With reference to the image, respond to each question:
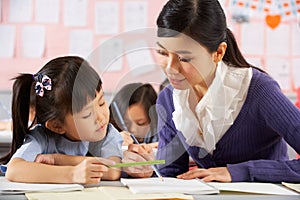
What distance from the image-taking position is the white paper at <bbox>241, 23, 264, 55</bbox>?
3834mm

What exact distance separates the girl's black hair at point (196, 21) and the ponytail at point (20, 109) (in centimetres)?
37

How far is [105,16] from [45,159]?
2535 mm

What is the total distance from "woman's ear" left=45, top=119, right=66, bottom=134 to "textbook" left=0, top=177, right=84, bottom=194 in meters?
0.26

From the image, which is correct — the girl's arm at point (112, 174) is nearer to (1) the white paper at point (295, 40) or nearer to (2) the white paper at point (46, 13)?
(2) the white paper at point (46, 13)

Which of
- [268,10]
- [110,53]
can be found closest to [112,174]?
[110,53]

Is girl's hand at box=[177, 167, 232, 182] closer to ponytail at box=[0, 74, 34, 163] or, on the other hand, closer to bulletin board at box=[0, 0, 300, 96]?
ponytail at box=[0, 74, 34, 163]

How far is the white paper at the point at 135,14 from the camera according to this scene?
3.77 metres

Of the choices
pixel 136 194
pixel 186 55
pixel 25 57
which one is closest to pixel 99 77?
pixel 186 55

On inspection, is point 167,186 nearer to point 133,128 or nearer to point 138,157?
point 138,157

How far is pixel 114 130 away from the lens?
1490mm

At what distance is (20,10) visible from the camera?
147 inches

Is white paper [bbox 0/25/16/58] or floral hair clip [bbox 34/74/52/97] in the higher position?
floral hair clip [bbox 34/74/52/97]

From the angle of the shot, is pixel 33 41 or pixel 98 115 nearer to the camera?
pixel 98 115

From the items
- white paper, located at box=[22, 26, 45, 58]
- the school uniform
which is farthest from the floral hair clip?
white paper, located at box=[22, 26, 45, 58]
